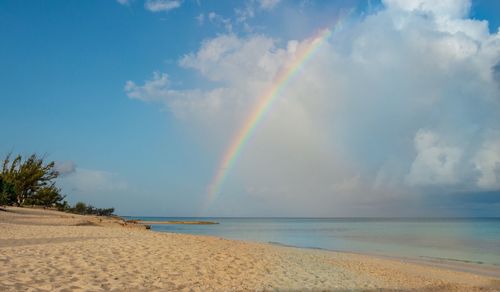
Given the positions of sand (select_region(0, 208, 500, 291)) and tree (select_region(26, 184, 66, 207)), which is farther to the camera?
tree (select_region(26, 184, 66, 207))

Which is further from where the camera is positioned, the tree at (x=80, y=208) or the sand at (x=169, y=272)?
the tree at (x=80, y=208)

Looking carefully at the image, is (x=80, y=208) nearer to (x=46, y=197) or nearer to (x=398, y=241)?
(x=46, y=197)

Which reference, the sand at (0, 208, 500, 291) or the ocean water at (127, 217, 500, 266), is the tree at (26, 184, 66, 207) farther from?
the sand at (0, 208, 500, 291)

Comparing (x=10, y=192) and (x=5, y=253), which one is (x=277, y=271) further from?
(x=10, y=192)

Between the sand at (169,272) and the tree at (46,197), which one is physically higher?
the tree at (46,197)

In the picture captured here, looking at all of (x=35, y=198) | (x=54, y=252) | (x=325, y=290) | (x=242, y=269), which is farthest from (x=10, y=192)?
(x=325, y=290)

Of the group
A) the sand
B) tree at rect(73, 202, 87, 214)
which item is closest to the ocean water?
the sand

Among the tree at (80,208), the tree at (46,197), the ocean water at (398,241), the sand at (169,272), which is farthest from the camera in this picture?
the tree at (80,208)

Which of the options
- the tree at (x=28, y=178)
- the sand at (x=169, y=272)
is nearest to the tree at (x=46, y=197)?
the tree at (x=28, y=178)

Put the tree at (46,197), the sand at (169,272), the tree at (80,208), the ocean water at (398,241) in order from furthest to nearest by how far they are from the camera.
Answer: the tree at (80,208) < the tree at (46,197) < the ocean water at (398,241) < the sand at (169,272)

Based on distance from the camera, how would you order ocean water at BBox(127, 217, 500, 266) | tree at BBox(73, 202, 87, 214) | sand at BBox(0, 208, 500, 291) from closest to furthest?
1. sand at BBox(0, 208, 500, 291)
2. ocean water at BBox(127, 217, 500, 266)
3. tree at BBox(73, 202, 87, 214)

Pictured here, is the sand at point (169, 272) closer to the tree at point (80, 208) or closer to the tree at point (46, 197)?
the tree at point (46, 197)

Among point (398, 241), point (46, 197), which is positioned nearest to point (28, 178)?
point (46, 197)

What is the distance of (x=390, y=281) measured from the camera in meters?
17.0
